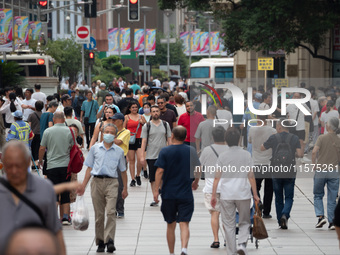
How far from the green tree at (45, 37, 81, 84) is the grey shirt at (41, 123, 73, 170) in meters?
37.9

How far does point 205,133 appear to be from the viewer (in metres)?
15.2

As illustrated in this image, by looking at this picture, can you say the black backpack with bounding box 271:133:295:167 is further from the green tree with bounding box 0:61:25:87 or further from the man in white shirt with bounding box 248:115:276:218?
the green tree with bounding box 0:61:25:87

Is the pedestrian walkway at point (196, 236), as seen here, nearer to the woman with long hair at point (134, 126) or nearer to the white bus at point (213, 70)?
the woman with long hair at point (134, 126)

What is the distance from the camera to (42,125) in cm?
1675

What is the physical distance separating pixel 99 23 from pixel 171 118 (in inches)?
2987

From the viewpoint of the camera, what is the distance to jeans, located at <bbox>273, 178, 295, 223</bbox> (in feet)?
39.2

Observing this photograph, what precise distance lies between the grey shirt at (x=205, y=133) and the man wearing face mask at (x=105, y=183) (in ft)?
16.8

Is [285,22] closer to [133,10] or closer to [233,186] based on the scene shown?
[133,10]

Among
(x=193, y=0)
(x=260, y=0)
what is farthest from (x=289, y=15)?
(x=193, y=0)

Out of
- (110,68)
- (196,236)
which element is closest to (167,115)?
(196,236)

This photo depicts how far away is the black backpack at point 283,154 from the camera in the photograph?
38.7 ft

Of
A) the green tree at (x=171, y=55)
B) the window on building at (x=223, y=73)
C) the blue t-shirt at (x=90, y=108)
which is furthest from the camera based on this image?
the green tree at (x=171, y=55)

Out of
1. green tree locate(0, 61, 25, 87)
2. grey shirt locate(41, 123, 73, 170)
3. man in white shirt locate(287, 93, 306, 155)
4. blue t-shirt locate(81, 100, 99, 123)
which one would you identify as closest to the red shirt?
man in white shirt locate(287, 93, 306, 155)

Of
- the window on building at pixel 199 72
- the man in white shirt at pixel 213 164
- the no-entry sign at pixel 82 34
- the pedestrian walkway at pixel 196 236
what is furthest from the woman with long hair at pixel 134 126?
the window on building at pixel 199 72
